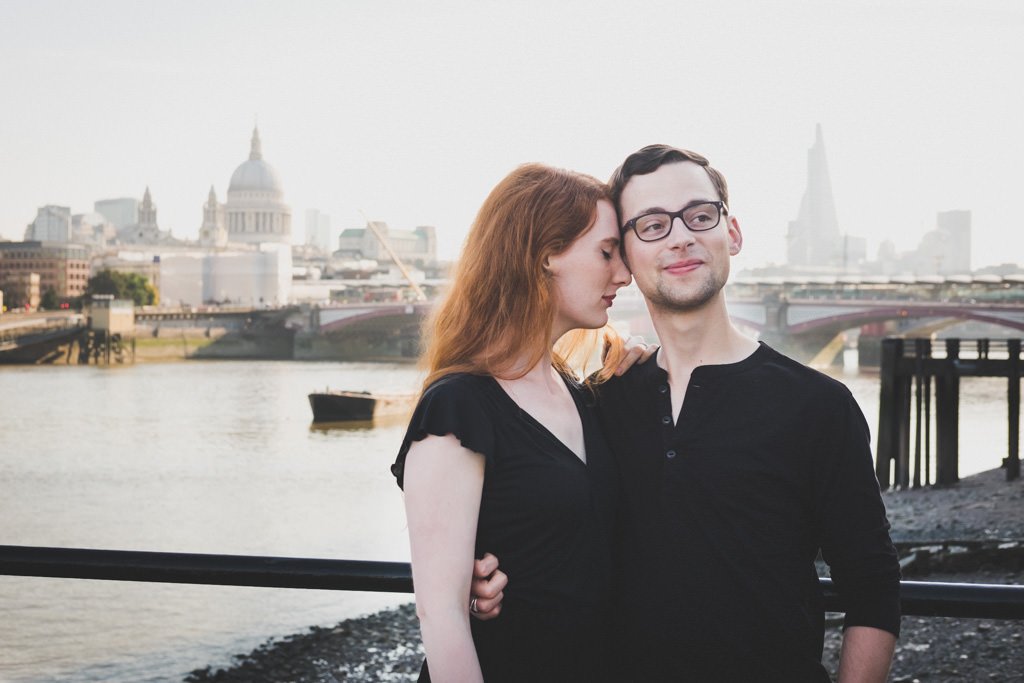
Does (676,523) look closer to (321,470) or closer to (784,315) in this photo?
(321,470)

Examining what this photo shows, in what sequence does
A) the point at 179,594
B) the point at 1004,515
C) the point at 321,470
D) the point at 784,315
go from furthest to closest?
the point at 784,315
the point at 321,470
the point at 179,594
the point at 1004,515

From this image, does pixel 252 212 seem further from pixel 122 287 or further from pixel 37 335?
pixel 37 335

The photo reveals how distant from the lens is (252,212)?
192ft

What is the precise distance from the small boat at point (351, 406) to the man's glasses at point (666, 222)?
44.2 feet

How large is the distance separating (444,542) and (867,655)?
0.37 m

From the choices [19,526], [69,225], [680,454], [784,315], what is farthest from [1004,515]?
[69,225]

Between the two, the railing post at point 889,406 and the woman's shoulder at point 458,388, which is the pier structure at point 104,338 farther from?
the woman's shoulder at point 458,388

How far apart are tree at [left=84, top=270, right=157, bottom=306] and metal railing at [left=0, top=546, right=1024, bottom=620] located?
1285 inches

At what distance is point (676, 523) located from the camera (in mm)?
949

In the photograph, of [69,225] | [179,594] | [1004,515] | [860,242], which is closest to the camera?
[1004,515]

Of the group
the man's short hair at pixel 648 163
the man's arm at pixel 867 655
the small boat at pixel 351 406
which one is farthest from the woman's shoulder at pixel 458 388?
the small boat at pixel 351 406

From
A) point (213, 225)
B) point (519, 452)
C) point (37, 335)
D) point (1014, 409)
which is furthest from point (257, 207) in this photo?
point (519, 452)

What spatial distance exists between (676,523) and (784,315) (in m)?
21.0

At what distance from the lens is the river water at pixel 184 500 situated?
5.26 meters
